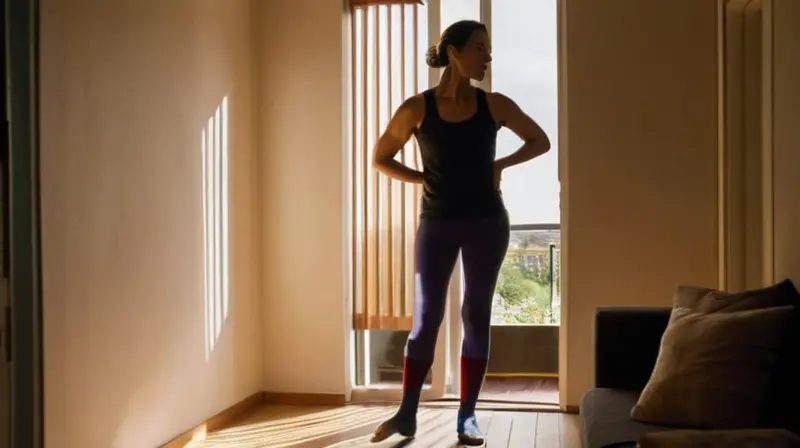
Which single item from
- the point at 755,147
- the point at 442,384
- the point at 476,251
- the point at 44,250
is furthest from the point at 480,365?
the point at 44,250

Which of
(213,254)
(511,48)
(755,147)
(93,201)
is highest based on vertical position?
(511,48)

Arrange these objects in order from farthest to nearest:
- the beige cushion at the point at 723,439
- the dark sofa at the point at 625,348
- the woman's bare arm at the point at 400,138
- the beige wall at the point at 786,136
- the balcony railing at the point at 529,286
→ the balcony railing at the point at 529,286 < the woman's bare arm at the point at 400,138 < the dark sofa at the point at 625,348 < the beige wall at the point at 786,136 < the beige cushion at the point at 723,439

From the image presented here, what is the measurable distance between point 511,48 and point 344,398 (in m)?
1.75

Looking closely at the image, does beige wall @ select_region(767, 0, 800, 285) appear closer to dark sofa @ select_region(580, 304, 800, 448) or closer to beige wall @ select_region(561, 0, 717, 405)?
dark sofa @ select_region(580, 304, 800, 448)

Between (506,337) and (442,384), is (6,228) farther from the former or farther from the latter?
(506,337)

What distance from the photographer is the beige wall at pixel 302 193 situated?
356cm

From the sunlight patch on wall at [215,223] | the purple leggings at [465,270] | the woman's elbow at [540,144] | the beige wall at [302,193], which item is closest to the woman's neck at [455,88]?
the woman's elbow at [540,144]

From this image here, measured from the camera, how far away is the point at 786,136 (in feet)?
7.11

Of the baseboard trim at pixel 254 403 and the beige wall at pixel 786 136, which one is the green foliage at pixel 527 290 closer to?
the baseboard trim at pixel 254 403

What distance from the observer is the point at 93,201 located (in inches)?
90.2

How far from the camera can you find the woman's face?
108 inches

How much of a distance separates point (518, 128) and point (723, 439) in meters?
1.75

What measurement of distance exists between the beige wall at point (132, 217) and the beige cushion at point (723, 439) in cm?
155

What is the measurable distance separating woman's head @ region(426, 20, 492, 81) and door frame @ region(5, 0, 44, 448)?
1333mm
